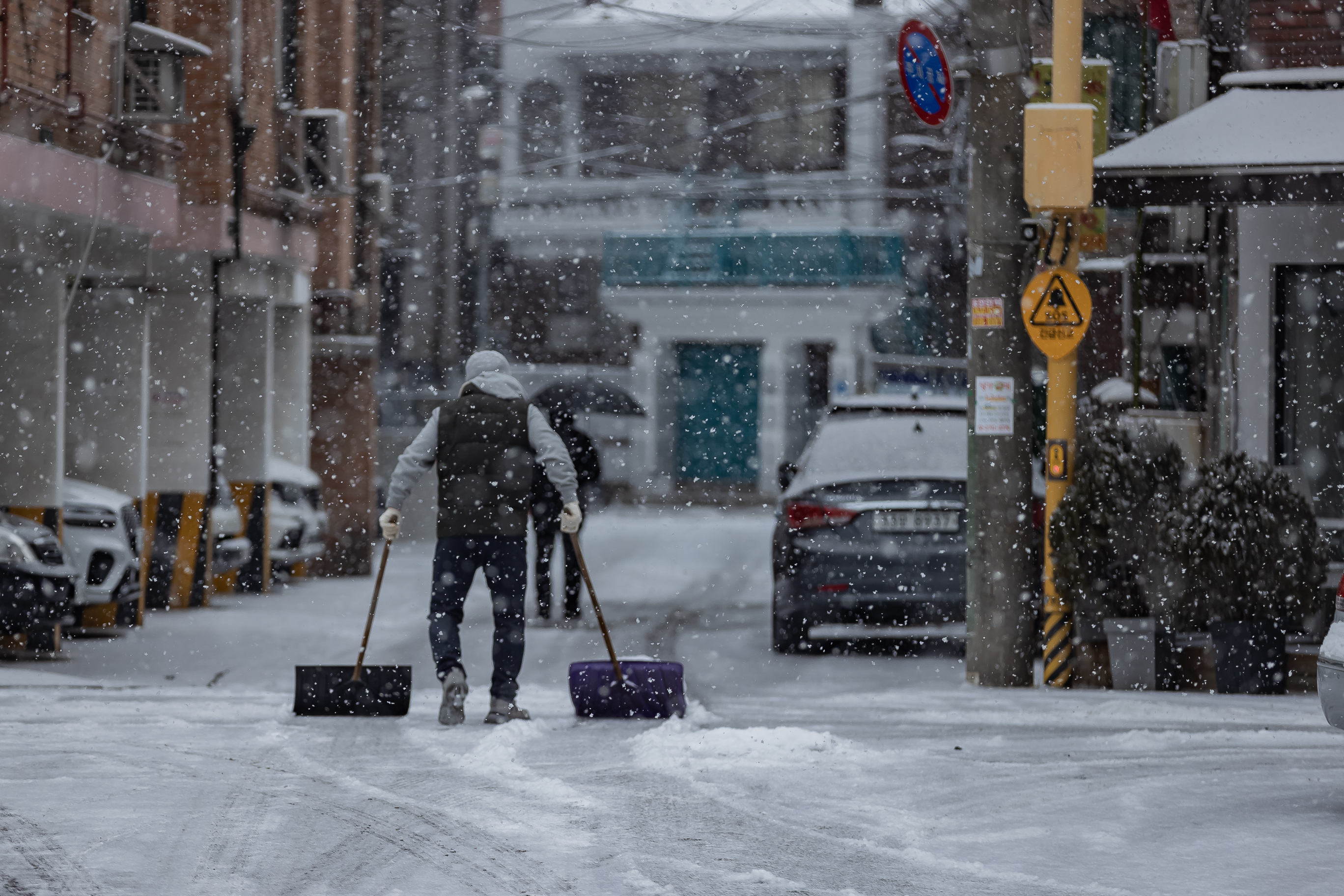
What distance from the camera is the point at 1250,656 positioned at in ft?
34.8

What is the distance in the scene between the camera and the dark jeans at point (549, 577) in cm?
1512

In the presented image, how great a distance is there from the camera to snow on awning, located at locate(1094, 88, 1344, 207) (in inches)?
421

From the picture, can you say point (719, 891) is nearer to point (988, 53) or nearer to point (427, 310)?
point (988, 53)

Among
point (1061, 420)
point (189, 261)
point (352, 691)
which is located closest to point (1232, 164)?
point (1061, 420)

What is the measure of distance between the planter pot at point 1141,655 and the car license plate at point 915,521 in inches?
62.5

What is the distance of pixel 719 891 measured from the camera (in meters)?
5.71

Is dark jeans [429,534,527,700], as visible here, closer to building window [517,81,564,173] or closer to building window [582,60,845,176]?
building window [582,60,845,176]

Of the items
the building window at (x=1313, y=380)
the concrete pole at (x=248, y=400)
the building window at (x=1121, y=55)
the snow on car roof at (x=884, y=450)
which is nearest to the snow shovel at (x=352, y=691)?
the snow on car roof at (x=884, y=450)

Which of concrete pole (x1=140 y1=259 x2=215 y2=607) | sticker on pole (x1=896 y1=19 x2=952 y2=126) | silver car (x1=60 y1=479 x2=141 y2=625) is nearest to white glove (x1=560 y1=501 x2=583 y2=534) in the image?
sticker on pole (x1=896 y1=19 x2=952 y2=126)

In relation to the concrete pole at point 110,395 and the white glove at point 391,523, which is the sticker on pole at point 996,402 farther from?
the concrete pole at point 110,395

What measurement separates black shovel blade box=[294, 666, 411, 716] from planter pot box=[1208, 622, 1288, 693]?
4605 millimetres

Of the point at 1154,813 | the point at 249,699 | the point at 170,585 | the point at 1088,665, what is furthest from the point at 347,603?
the point at 1154,813

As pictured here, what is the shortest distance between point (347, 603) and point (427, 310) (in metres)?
24.5

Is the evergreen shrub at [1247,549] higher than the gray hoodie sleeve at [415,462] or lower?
lower
